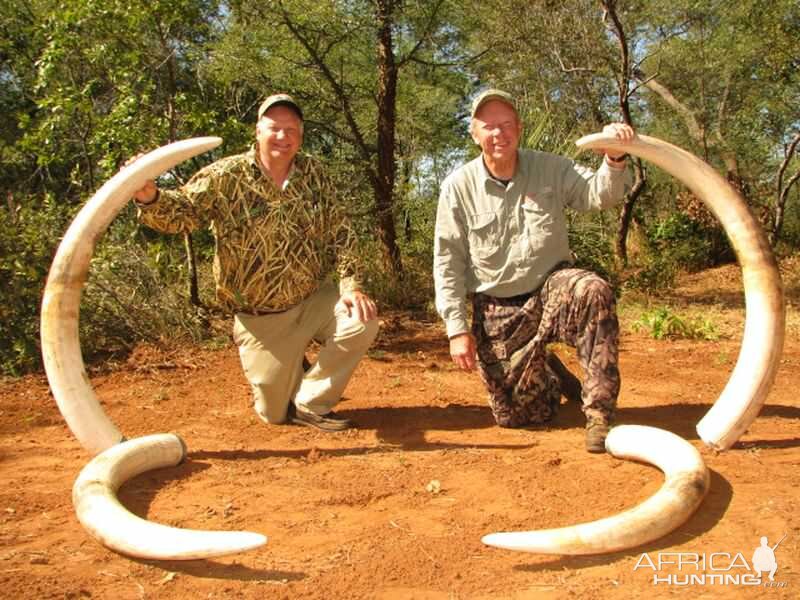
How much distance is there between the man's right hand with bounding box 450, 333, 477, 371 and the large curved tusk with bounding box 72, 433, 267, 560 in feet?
4.70

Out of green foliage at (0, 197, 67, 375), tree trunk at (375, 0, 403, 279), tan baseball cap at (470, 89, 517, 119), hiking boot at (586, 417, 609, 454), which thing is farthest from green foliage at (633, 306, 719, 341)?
green foliage at (0, 197, 67, 375)

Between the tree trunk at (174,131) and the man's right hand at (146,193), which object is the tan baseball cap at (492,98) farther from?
the tree trunk at (174,131)

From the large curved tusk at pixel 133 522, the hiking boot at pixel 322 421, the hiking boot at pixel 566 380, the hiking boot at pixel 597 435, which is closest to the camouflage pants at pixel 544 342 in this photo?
the hiking boot at pixel 597 435

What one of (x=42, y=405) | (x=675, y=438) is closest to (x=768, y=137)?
(x=675, y=438)

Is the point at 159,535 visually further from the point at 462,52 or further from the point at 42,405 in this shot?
the point at 462,52

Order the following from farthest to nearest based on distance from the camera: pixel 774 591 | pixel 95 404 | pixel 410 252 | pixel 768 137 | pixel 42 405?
pixel 768 137
pixel 410 252
pixel 42 405
pixel 95 404
pixel 774 591

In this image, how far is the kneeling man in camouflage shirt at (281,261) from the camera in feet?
12.8

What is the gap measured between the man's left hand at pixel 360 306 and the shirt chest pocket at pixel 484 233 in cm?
67

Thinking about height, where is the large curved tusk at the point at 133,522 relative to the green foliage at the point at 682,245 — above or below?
below

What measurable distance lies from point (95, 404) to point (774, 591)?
2878 mm

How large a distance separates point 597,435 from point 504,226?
1151 millimetres

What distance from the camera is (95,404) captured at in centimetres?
351

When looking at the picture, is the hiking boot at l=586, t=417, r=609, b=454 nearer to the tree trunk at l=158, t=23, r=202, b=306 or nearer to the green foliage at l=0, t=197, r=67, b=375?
the tree trunk at l=158, t=23, r=202, b=306

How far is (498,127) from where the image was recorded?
12.4 ft
